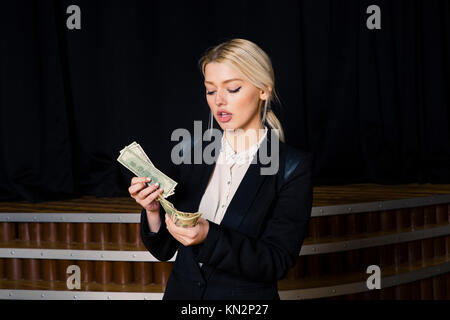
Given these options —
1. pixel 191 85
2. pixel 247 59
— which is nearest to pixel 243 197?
pixel 247 59

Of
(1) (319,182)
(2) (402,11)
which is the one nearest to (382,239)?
(1) (319,182)

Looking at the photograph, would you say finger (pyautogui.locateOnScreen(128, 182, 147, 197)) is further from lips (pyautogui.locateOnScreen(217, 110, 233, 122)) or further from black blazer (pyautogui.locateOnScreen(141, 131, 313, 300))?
lips (pyautogui.locateOnScreen(217, 110, 233, 122))

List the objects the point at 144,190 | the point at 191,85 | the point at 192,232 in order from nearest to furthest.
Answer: the point at 192,232 < the point at 144,190 < the point at 191,85

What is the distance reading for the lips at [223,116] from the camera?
57.7 inches

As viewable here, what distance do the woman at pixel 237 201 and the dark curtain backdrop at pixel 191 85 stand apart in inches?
127

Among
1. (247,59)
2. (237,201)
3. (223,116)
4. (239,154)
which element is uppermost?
(247,59)

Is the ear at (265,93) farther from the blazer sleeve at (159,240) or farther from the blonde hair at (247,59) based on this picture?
the blazer sleeve at (159,240)

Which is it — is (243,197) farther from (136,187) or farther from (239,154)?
(136,187)

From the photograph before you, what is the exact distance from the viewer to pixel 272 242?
1429mm

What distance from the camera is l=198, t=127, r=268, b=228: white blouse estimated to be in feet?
4.97

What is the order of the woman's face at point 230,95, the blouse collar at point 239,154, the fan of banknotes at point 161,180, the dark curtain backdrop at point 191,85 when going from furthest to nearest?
the dark curtain backdrop at point 191,85
the blouse collar at point 239,154
the woman's face at point 230,95
the fan of banknotes at point 161,180

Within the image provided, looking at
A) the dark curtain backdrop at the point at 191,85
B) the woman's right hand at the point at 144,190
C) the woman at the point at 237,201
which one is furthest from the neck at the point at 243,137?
the dark curtain backdrop at the point at 191,85

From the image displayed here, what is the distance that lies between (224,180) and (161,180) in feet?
0.61

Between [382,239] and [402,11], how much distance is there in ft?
8.56
